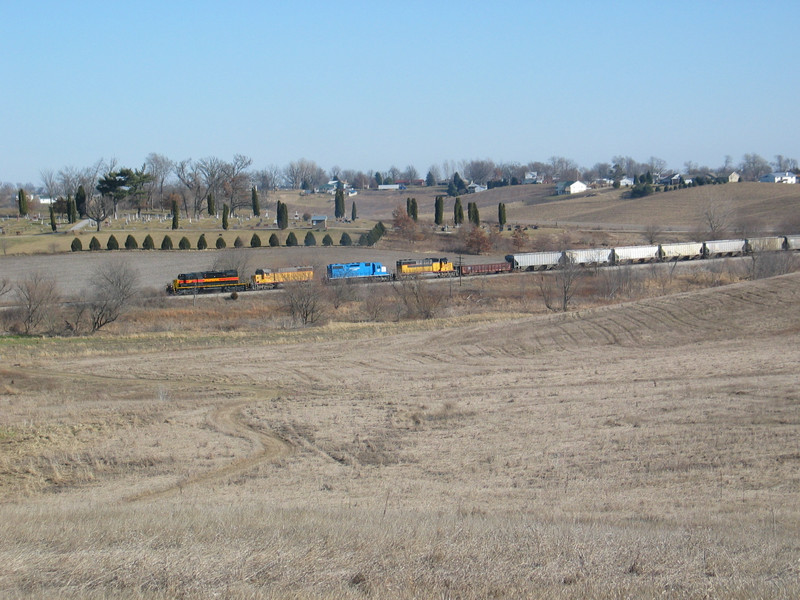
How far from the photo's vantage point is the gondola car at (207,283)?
59.1 metres

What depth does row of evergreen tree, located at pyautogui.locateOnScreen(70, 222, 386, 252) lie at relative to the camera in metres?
80.5

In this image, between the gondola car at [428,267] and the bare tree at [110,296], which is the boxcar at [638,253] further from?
the bare tree at [110,296]

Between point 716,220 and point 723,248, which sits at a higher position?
point 716,220

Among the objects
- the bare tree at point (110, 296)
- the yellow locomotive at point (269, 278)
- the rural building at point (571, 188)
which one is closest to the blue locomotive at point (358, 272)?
the yellow locomotive at point (269, 278)

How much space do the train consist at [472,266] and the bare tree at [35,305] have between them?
38.8ft

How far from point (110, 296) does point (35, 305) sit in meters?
4.59

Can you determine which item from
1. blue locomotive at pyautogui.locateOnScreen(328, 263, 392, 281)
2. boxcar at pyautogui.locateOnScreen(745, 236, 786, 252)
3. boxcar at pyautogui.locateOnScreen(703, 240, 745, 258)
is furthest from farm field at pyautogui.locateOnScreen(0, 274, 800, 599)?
boxcar at pyautogui.locateOnScreen(703, 240, 745, 258)

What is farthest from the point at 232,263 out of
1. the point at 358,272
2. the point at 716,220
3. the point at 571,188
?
the point at 571,188

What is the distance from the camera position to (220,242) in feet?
279

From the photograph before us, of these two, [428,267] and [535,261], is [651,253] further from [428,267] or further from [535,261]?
[428,267]

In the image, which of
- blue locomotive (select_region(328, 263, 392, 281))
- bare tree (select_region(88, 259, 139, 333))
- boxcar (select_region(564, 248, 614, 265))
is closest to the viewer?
bare tree (select_region(88, 259, 139, 333))

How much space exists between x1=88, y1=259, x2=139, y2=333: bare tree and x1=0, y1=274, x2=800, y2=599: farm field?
1096cm

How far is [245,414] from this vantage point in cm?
2278

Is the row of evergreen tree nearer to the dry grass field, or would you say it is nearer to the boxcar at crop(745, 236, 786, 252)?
the dry grass field
